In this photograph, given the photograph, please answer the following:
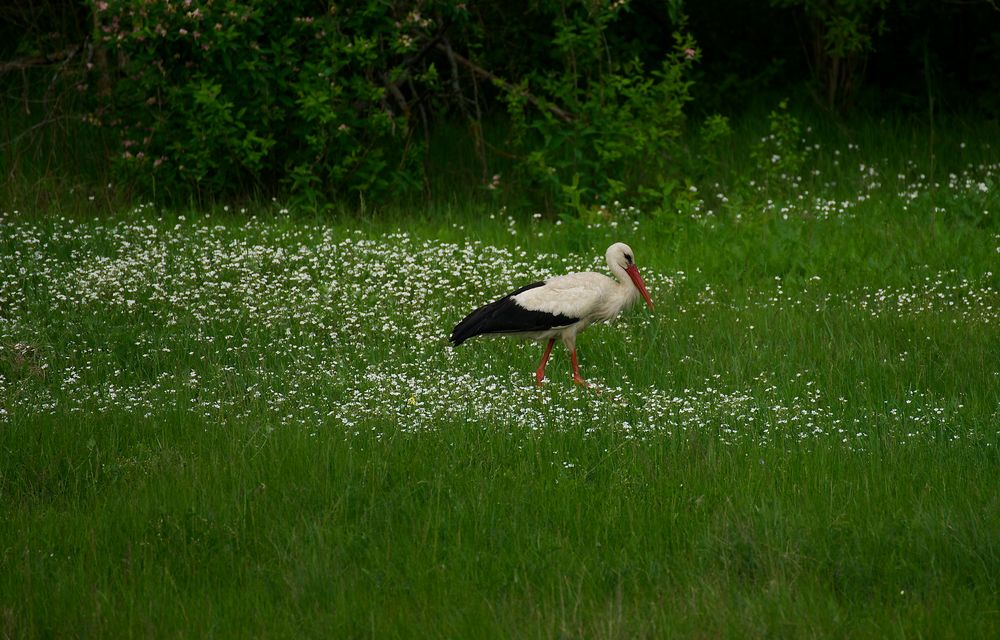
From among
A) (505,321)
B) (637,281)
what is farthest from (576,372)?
(637,281)

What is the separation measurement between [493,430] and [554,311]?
57.3 inches

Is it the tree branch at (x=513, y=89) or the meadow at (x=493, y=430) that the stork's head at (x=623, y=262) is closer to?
the meadow at (x=493, y=430)

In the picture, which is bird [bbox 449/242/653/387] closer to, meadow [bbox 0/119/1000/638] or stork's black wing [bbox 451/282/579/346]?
stork's black wing [bbox 451/282/579/346]

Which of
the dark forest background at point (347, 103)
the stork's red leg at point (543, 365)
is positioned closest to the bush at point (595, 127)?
the dark forest background at point (347, 103)

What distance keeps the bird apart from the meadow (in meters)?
0.26

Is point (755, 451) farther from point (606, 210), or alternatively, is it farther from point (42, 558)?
point (606, 210)

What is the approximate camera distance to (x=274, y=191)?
1269 cm

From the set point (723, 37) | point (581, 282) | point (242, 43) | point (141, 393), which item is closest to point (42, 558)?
point (141, 393)

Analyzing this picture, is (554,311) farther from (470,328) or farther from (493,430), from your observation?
(493,430)

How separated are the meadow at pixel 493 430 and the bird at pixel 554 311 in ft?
0.86

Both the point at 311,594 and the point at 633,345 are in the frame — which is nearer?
the point at 311,594

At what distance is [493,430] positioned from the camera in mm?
6879

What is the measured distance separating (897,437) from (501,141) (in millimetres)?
8509

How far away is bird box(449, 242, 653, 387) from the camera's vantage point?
8062 millimetres
